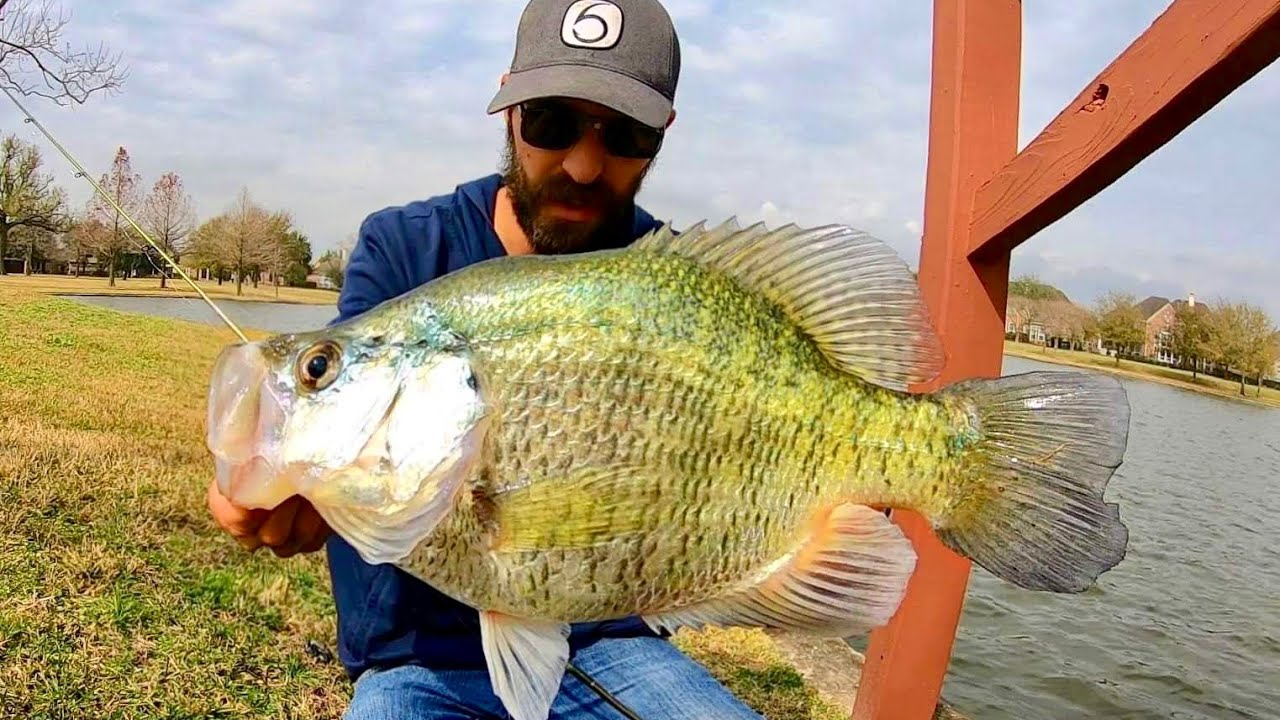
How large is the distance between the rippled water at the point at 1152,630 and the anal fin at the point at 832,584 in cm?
620

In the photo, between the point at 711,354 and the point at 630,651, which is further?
the point at 630,651

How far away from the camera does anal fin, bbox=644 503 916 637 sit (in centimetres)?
156

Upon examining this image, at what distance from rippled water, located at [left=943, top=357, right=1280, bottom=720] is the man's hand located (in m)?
6.65

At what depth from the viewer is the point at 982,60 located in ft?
8.13

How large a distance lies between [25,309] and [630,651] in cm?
689

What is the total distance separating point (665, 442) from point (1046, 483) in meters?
0.69

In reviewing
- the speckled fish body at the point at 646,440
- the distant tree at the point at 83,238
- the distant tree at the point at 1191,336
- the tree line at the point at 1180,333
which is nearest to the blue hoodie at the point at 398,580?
the speckled fish body at the point at 646,440

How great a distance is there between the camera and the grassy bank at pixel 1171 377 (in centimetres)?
3472

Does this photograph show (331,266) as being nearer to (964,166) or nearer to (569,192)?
(569,192)

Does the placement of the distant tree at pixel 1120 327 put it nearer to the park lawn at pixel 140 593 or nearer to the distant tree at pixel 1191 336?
the distant tree at pixel 1191 336

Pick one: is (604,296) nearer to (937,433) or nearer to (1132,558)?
(937,433)

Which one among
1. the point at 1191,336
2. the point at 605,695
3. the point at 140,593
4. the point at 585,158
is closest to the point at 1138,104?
the point at 585,158

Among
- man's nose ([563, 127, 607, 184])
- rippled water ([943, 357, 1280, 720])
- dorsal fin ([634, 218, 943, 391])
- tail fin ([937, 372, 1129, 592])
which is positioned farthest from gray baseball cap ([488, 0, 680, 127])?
rippled water ([943, 357, 1280, 720])

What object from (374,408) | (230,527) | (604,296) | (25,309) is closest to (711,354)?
(604,296)
